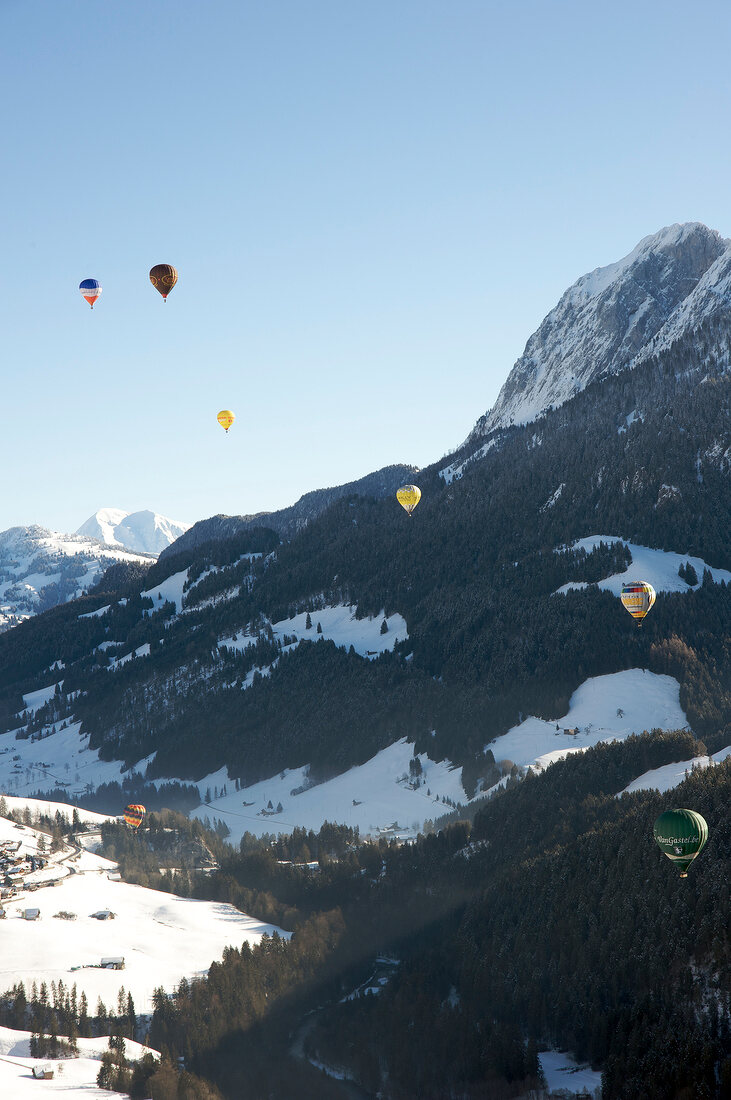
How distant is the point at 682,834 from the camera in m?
110

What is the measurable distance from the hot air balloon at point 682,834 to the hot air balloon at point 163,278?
88.2 meters

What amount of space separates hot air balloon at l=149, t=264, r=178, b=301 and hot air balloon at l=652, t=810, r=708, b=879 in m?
88.2

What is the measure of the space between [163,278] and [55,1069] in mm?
94102

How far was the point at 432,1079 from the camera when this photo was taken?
392 feet

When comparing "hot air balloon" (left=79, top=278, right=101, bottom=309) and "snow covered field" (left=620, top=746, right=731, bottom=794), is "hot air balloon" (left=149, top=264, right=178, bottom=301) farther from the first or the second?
→ "snow covered field" (left=620, top=746, right=731, bottom=794)

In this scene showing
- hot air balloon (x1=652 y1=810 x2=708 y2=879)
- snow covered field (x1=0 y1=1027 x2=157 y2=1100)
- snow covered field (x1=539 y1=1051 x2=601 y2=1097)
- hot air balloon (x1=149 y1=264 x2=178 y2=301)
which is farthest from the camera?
hot air balloon (x1=149 y1=264 x2=178 y2=301)

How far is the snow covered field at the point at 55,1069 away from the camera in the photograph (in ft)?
355

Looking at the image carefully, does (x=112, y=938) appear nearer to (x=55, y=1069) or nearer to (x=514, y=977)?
(x=55, y=1069)

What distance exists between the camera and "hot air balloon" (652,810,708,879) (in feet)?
361

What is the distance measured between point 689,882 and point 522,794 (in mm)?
68367

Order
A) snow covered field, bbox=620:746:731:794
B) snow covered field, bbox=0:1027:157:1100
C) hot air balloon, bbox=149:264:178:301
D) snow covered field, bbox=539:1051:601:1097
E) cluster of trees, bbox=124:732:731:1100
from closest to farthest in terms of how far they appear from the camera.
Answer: snow covered field, bbox=0:1027:157:1100
snow covered field, bbox=539:1051:601:1097
cluster of trees, bbox=124:732:731:1100
hot air balloon, bbox=149:264:178:301
snow covered field, bbox=620:746:731:794

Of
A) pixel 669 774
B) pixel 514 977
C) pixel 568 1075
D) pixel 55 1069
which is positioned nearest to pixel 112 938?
pixel 55 1069

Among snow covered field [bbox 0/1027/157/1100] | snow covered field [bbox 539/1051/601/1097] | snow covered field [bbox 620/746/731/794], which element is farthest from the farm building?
snow covered field [bbox 620/746/731/794]

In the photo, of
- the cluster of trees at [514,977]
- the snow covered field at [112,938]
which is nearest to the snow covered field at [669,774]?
the cluster of trees at [514,977]
